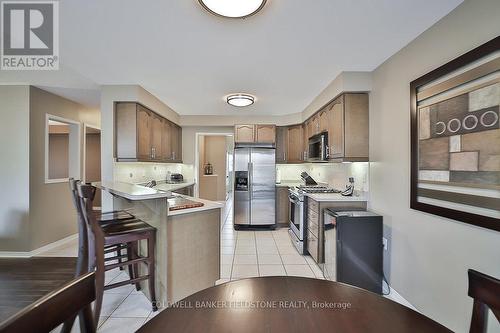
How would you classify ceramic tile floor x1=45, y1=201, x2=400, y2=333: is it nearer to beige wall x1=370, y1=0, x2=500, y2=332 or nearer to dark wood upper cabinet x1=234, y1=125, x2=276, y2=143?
beige wall x1=370, y1=0, x2=500, y2=332

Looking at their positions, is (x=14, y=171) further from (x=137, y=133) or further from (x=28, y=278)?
(x=137, y=133)

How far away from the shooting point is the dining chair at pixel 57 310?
0.57m

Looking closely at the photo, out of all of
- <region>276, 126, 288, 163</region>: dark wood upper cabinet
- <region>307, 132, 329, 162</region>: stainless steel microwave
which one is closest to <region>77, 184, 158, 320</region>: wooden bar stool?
<region>307, 132, 329, 162</region>: stainless steel microwave

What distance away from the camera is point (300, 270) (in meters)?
3.04

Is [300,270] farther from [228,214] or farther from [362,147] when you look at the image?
[228,214]

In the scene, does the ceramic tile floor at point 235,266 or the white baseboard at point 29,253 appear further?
the white baseboard at point 29,253

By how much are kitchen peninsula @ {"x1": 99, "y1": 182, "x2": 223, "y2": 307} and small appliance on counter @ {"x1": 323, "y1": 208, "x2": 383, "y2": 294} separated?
1.33m

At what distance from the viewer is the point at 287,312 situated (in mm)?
897

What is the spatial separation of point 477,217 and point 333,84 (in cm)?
219

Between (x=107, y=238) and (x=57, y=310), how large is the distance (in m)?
1.41

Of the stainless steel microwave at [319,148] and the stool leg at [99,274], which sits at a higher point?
the stainless steel microwave at [319,148]

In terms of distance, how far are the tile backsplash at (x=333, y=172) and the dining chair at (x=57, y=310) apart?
3002mm

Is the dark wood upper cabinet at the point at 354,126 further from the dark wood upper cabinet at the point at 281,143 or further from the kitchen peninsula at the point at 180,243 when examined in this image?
the dark wood upper cabinet at the point at 281,143

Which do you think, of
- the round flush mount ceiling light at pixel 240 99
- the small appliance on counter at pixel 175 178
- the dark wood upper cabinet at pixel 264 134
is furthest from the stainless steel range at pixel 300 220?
the small appliance on counter at pixel 175 178
